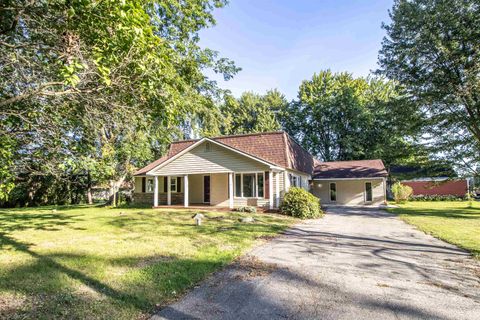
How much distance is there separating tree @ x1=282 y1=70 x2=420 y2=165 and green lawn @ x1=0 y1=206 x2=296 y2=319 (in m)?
28.7

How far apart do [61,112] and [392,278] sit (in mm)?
7930

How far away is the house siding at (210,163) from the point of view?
18.0 metres

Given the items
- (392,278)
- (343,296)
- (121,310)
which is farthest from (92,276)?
(392,278)

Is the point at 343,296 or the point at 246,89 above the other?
the point at 246,89

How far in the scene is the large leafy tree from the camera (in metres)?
4.61

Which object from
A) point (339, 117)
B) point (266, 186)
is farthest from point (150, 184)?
point (339, 117)

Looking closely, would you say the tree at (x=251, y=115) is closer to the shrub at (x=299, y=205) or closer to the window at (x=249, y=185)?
the window at (x=249, y=185)

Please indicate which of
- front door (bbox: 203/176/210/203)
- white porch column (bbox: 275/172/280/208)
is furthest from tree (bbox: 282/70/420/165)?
front door (bbox: 203/176/210/203)

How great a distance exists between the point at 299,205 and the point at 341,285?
10471 mm

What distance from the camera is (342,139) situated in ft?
117

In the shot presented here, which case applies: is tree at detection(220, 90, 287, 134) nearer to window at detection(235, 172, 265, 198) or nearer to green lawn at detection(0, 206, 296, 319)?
window at detection(235, 172, 265, 198)

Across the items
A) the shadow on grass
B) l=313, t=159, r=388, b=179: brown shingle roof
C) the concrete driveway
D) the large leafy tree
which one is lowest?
the concrete driveway

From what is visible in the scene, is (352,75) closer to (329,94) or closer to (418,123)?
(329,94)

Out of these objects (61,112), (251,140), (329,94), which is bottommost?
(61,112)
